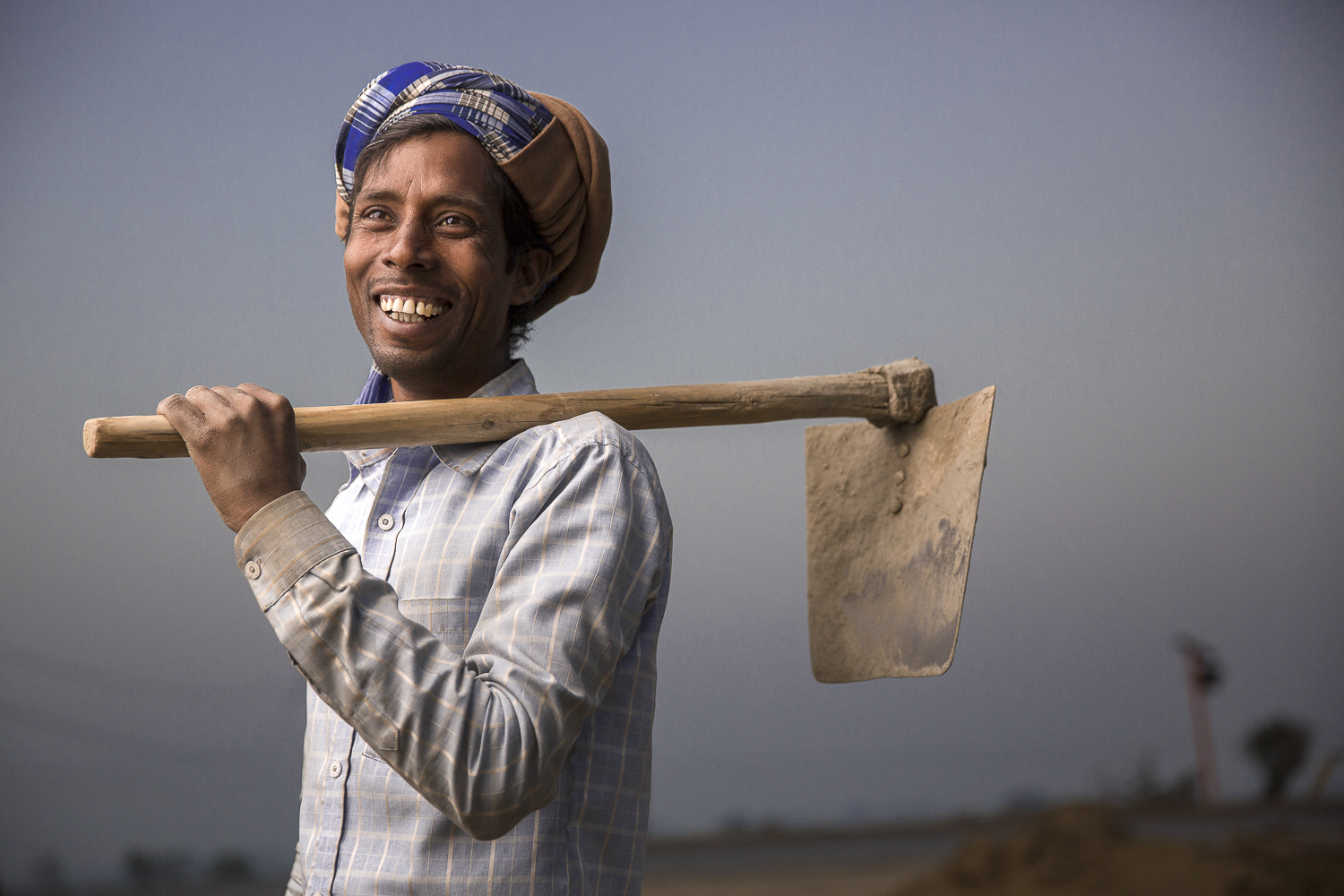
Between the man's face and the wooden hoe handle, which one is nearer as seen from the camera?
the wooden hoe handle

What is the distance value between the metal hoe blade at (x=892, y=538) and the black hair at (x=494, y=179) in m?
0.54

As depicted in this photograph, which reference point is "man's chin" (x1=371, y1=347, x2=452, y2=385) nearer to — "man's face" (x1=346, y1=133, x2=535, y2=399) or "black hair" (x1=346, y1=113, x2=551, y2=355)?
"man's face" (x1=346, y1=133, x2=535, y2=399)

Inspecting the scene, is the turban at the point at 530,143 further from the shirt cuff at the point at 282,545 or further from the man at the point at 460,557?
the shirt cuff at the point at 282,545

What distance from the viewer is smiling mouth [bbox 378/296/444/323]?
4.32ft

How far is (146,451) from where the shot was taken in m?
1.20

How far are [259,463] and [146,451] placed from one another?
0.27 metres

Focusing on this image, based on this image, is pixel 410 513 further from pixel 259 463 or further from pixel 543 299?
pixel 543 299

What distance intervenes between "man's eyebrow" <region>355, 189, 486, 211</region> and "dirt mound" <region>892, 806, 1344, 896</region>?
12.5ft

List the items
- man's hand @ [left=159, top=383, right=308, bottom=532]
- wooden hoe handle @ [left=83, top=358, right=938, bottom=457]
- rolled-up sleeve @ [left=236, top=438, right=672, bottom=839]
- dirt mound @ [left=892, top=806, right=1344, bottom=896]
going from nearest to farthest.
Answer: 1. rolled-up sleeve @ [left=236, top=438, right=672, bottom=839]
2. man's hand @ [left=159, top=383, right=308, bottom=532]
3. wooden hoe handle @ [left=83, top=358, right=938, bottom=457]
4. dirt mound @ [left=892, top=806, right=1344, bottom=896]

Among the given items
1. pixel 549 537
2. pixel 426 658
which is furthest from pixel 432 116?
pixel 426 658

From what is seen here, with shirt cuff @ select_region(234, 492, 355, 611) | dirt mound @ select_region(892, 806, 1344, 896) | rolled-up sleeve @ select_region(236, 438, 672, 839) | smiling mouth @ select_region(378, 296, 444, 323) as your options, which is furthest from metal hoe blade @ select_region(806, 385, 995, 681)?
dirt mound @ select_region(892, 806, 1344, 896)

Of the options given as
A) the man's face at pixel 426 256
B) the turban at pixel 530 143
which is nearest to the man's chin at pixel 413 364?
the man's face at pixel 426 256

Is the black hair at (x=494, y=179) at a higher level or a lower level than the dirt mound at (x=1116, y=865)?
higher

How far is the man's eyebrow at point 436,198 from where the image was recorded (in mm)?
1319
